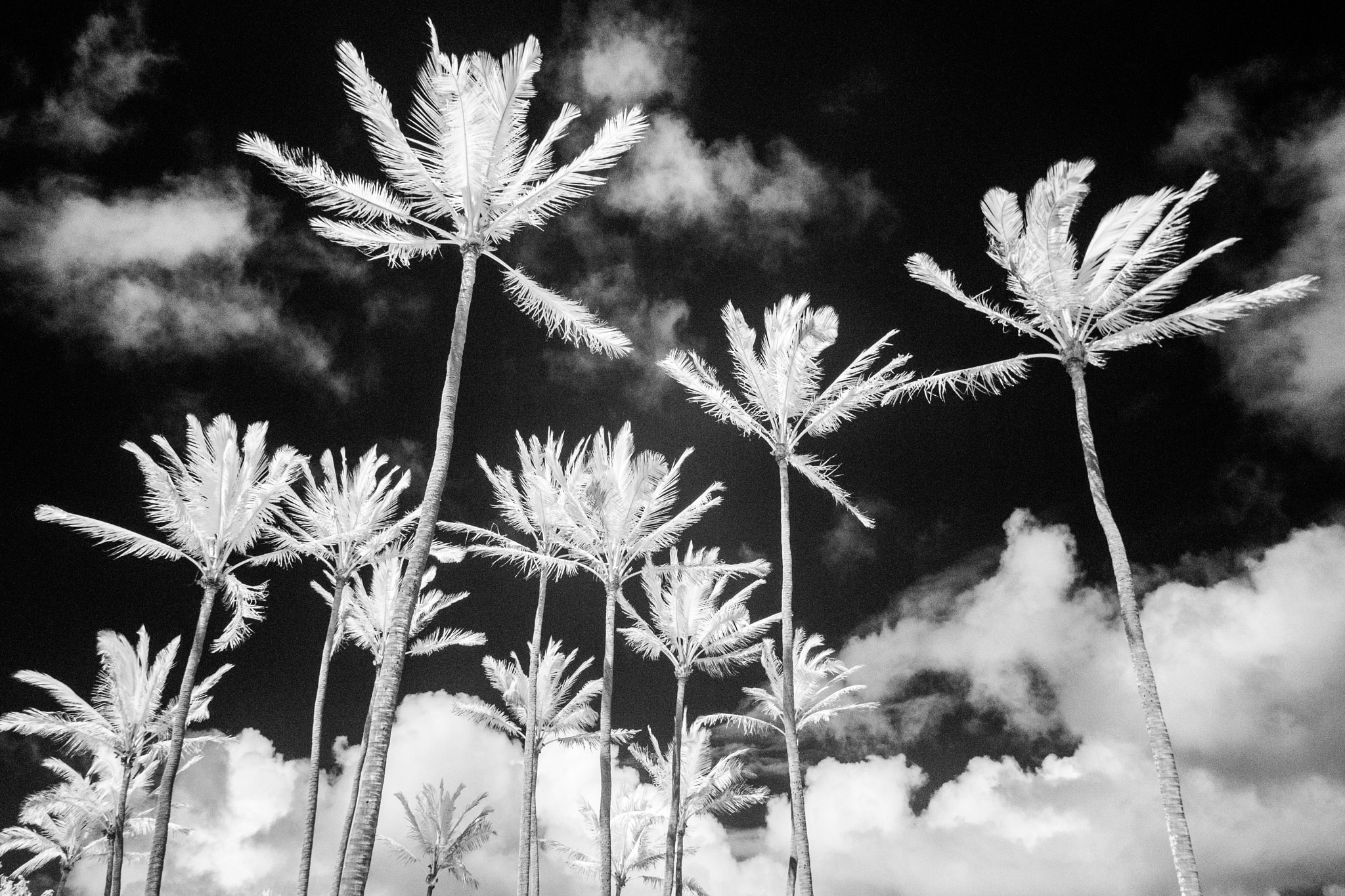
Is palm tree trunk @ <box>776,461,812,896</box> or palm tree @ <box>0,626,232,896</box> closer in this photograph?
palm tree trunk @ <box>776,461,812,896</box>

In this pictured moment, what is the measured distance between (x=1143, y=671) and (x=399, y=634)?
10.8 m

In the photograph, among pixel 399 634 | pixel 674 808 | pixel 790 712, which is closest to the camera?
pixel 399 634

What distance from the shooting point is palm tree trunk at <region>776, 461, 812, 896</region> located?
1474cm

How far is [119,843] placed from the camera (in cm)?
2294

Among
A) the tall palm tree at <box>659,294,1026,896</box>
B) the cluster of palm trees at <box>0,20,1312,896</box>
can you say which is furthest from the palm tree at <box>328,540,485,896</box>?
the tall palm tree at <box>659,294,1026,896</box>

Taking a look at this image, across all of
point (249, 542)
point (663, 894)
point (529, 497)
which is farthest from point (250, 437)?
point (663, 894)

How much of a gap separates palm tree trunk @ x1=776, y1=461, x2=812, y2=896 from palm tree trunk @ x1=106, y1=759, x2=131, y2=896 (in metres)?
19.7

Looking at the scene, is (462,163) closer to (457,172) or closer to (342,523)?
(457,172)

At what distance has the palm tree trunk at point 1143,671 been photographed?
10.5 metres

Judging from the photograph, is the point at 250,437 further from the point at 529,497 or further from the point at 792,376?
the point at 792,376

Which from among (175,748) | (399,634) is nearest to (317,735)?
(175,748)

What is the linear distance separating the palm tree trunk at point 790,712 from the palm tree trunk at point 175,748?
12.5 m

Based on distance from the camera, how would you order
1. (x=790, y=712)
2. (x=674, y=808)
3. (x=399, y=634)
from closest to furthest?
(x=399, y=634), (x=790, y=712), (x=674, y=808)

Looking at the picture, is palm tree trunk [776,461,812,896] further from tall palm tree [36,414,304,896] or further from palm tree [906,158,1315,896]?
tall palm tree [36,414,304,896]
